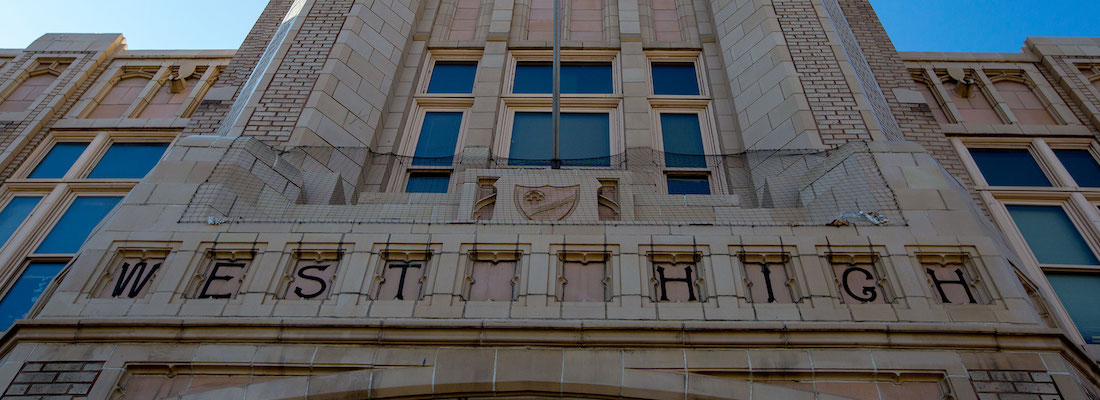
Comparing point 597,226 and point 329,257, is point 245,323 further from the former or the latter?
point 597,226

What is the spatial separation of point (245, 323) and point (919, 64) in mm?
16140

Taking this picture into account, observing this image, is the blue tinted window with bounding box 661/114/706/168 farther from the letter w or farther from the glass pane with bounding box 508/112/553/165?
the letter w

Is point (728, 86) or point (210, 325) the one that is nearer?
point (210, 325)

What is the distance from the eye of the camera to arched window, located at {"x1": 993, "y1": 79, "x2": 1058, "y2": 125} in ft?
55.0

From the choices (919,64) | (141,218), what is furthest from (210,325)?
(919,64)

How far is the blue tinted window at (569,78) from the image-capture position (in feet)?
52.6

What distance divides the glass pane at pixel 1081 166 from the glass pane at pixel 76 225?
18.6 meters

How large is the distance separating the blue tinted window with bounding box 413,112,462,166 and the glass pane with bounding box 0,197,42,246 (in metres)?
7.40

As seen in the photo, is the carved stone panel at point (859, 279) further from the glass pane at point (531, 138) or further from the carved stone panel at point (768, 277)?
the glass pane at point (531, 138)

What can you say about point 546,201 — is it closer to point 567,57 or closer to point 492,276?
point 492,276

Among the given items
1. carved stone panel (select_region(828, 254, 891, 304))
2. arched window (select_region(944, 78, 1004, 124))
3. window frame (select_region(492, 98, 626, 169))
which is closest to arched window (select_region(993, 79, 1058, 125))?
arched window (select_region(944, 78, 1004, 124))

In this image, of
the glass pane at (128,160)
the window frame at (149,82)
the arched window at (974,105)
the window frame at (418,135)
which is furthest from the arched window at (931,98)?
the window frame at (149,82)

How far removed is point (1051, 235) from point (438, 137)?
11.1 meters

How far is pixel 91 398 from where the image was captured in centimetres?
790
